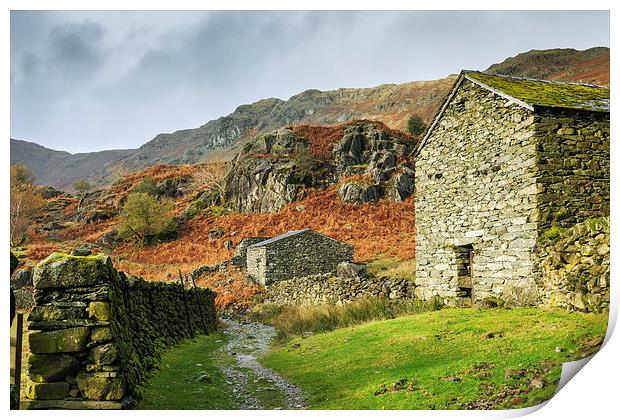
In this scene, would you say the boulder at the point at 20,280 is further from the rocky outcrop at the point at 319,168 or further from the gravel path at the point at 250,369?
the rocky outcrop at the point at 319,168

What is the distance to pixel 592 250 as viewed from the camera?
7.81 m

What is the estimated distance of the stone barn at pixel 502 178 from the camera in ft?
31.6

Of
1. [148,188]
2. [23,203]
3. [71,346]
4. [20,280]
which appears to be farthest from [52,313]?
[148,188]

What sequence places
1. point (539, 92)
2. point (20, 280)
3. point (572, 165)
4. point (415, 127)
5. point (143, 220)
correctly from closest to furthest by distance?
point (20, 280)
point (572, 165)
point (539, 92)
point (143, 220)
point (415, 127)

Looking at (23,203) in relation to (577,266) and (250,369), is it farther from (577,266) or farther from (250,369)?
(577,266)

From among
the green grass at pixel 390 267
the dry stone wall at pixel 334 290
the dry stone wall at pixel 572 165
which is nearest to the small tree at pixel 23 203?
the dry stone wall at pixel 334 290

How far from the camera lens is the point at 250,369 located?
29.0ft

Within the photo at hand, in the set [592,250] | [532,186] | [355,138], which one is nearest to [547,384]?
[592,250]

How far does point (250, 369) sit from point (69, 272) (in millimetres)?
4206

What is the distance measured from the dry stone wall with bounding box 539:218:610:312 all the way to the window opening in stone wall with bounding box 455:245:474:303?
2385 millimetres

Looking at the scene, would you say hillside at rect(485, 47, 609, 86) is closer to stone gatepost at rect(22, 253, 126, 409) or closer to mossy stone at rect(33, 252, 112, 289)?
mossy stone at rect(33, 252, 112, 289)

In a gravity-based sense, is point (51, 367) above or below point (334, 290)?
above

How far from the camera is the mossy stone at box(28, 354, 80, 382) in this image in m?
5.30

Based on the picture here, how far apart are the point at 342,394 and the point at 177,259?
17339 millimetres
